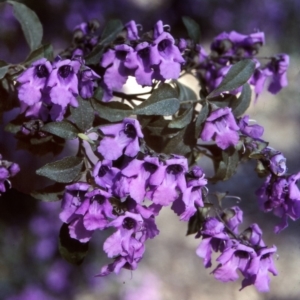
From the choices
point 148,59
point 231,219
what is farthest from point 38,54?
point 231,219

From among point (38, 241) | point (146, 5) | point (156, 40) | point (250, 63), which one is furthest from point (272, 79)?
point (38, 241)

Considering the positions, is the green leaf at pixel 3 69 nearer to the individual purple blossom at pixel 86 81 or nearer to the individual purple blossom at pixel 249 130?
the individual purple blossom at pixel 86 81

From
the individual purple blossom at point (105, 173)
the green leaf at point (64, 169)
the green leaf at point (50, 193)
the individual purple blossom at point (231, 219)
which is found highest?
the individual purple blossom at point (105, 173)

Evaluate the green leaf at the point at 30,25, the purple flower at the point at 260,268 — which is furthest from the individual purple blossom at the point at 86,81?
the purple flower at the point at 260,268

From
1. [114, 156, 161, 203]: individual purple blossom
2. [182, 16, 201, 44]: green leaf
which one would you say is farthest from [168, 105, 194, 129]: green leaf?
[182, 16, 201, 44]: green leaf

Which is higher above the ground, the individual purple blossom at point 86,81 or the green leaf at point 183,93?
the individual purple blossom at point 86,81

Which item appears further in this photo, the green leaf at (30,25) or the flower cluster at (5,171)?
the green leaf at (30,25)
